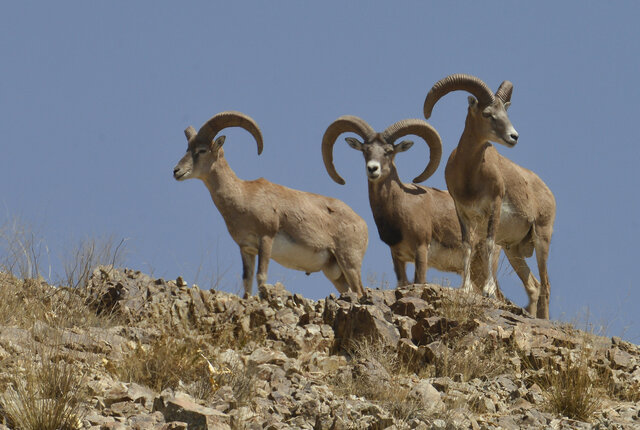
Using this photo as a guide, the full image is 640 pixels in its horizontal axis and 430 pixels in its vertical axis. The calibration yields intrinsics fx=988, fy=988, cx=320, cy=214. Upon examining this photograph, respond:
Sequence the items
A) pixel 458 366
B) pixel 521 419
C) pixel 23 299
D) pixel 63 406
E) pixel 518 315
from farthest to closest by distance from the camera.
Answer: pixel 518 315 < pixel 23 299 < pixel 458 366 < pixel 521 419 < pixel 63 406

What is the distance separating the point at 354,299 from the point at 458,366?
5.90 ft

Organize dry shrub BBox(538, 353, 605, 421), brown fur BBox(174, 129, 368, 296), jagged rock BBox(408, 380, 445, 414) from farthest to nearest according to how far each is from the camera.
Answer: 1. brown fur BBox(174, 129, 368, 296)
2. dry shrub BBox(538, 353, 605, 421)
3. jagged rock BBox(408, 380, 445, 414)

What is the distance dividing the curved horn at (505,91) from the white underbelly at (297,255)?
185 inches

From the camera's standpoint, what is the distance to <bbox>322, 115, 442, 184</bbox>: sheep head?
16219 millimetres

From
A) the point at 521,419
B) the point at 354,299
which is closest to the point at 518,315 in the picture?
the point at 354,299

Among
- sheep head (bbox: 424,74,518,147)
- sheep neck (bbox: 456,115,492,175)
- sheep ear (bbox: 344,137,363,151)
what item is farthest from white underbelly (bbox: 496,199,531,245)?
sheep ear (bbox: 344,137,363,151)

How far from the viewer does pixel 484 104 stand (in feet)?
46.7

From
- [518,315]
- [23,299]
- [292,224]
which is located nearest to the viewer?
[23,299]

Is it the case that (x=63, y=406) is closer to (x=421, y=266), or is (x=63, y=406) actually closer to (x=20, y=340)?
(x=20, y=340)

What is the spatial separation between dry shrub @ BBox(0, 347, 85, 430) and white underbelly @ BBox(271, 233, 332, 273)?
374 inches

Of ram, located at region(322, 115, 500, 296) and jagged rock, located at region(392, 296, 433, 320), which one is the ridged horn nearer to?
ram, located at region(322, 115, 500, 296)

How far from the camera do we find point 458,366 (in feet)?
30.8

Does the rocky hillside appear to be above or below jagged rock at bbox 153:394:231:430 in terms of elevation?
above

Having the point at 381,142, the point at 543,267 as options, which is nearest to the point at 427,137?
the point at 381,142
